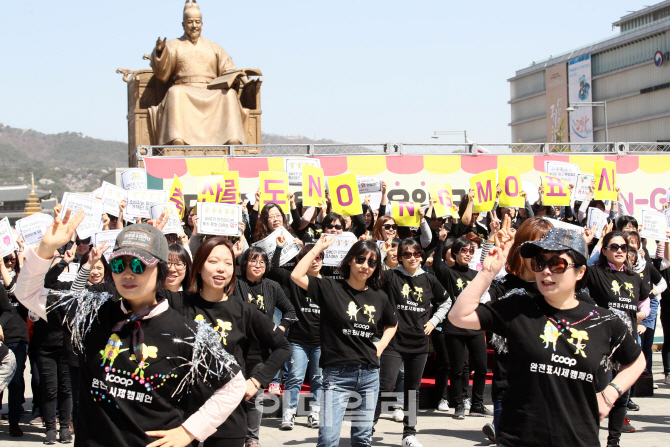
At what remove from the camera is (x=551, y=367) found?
3.12 metres

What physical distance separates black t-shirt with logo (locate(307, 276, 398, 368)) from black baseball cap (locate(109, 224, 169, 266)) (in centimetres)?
229

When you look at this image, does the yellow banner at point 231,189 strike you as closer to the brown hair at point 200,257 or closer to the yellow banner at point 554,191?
the yellow banner at point 554,191

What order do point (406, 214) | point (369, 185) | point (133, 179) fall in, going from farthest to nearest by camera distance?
1. point (369, 185)
2. point (133, 179)
3. point (406, 214)

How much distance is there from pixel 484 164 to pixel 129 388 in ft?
33.4

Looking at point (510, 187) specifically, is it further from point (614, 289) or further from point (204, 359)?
point (204, 359)

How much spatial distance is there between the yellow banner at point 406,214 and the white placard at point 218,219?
1.99 metres

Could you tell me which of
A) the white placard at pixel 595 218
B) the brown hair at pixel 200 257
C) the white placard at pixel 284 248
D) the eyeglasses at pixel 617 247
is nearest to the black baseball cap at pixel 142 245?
the brown hair at pixel 200 257

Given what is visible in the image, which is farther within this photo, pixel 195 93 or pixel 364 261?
pixel 195 93

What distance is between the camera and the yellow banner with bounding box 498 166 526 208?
941cm

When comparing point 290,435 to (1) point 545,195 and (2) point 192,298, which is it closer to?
(2) point 192,298

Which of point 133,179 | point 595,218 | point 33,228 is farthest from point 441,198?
point 33,228

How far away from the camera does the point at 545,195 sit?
380 inches

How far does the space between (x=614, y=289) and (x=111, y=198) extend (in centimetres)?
476

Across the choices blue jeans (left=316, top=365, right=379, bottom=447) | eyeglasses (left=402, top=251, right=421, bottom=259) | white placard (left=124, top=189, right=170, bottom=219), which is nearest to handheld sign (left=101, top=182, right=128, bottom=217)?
white placard (left=124, top=189, right=170, bottom=219)
